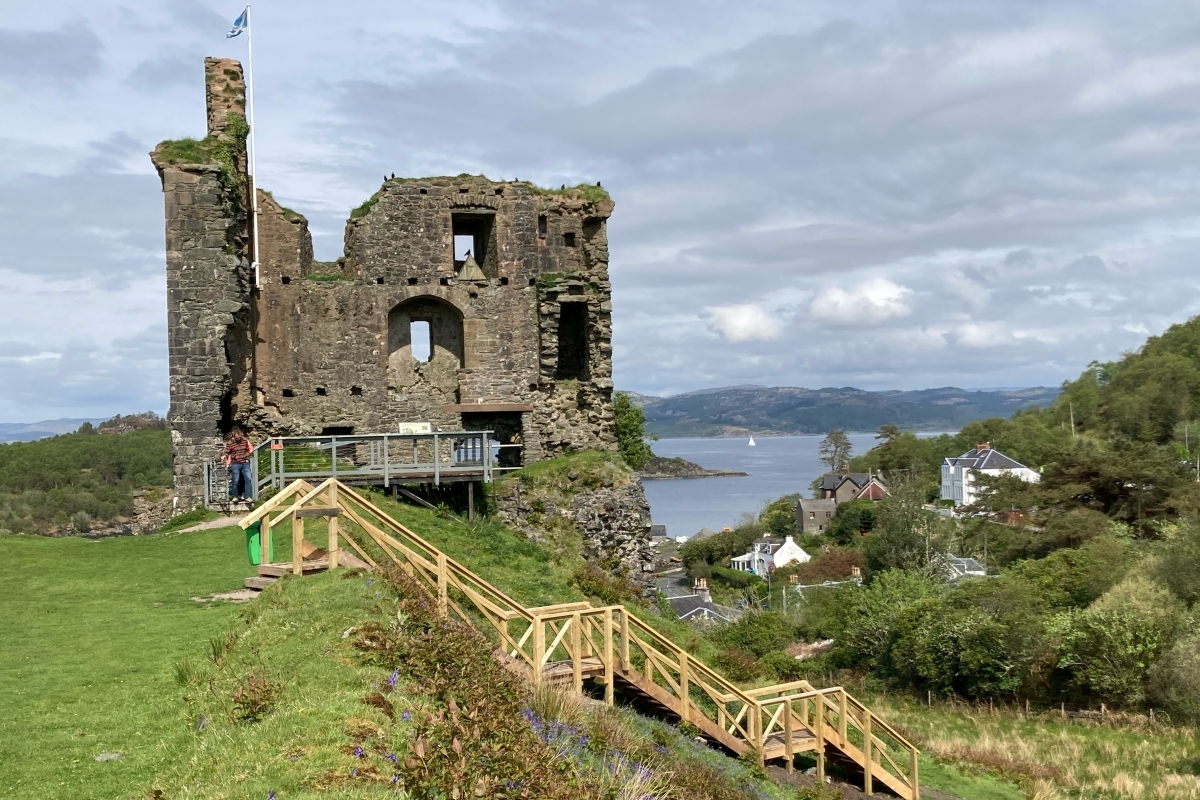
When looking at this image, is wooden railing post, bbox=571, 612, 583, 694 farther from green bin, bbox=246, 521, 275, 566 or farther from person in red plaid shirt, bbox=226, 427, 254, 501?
person in red plaid shirt, bbox=226, 427, 254, 501

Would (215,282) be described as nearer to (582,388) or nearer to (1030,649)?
(582,388)

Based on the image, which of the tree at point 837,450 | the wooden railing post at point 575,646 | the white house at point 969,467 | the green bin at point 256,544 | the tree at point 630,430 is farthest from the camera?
the tree at point 837,450

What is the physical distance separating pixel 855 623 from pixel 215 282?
3111cm

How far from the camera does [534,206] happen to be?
26984 mm

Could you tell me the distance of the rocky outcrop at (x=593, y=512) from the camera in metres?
23.9

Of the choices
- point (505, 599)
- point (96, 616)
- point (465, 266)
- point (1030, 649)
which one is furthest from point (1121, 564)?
point (96, 616)

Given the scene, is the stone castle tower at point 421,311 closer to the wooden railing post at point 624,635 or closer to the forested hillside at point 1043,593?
the forested hillside at point 1043,593

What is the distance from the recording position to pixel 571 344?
1154 inches

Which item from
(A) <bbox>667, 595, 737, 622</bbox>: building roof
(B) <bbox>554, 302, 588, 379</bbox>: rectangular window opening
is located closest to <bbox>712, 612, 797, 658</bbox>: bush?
(A) <bbox>667, 595, 737, 622</bbox>: building roof

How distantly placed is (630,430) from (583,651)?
834 inches

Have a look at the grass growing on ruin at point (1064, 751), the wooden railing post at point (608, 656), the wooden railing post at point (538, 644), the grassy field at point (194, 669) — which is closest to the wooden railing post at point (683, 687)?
the wooden railing post at point (608, 656)

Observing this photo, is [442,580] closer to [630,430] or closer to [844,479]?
[630,430]

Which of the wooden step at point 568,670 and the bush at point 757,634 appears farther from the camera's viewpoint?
the bush at point 757,634

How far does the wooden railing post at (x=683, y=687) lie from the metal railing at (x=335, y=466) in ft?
29.7
